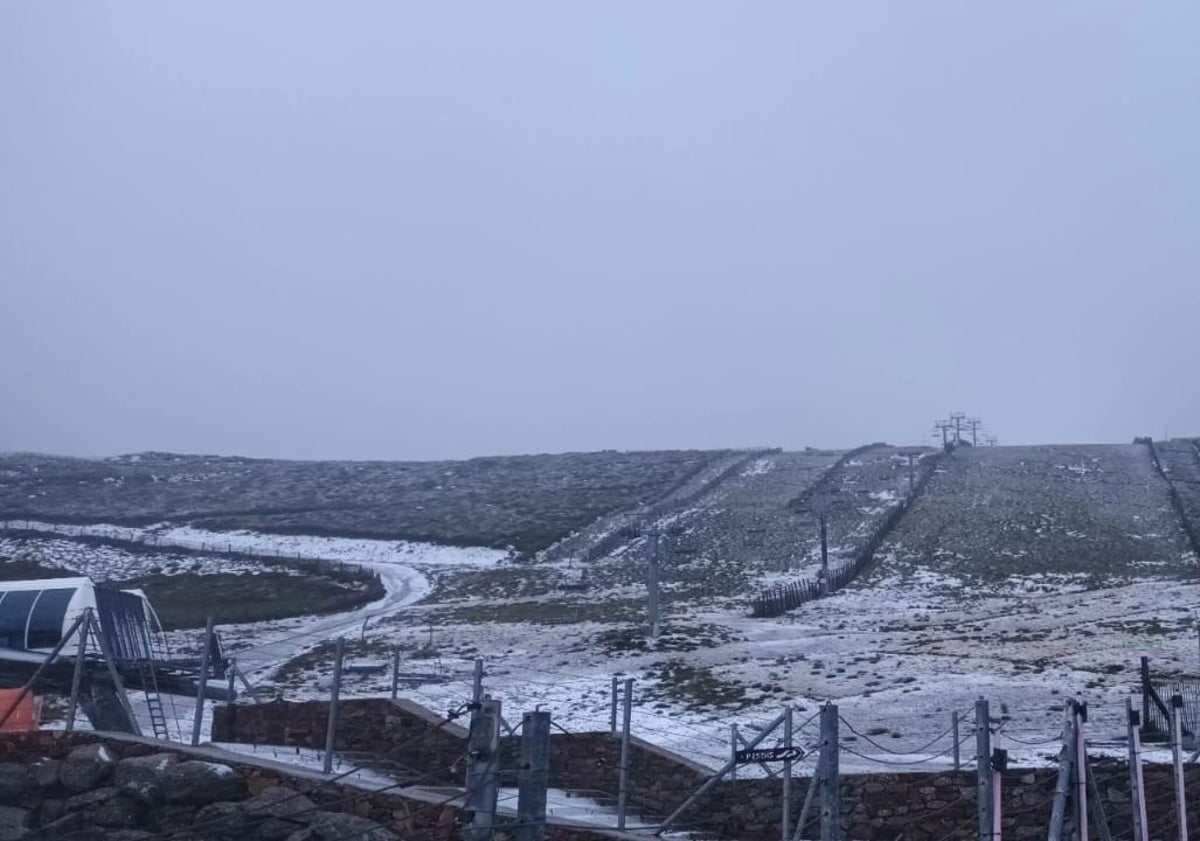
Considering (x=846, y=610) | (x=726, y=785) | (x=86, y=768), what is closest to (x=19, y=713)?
(x=86, y=768)

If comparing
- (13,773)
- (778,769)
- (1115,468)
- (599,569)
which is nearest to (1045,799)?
(778,769)

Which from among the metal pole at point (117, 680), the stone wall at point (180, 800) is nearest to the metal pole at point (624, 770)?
the stone wall at point (180, 800)

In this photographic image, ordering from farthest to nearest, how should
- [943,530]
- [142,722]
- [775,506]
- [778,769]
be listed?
[775,506] < [943,530] < [142,722] < [778,769]

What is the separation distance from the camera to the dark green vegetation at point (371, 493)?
7269 cm

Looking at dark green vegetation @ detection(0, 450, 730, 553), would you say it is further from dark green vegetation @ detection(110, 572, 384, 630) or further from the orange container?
the orange container

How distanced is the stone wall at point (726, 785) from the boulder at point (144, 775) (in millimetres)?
2648

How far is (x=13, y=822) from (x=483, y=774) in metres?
8.12

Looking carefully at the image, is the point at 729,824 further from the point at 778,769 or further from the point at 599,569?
the point at 599,569

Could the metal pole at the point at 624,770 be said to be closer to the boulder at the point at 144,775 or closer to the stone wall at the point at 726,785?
the stone wall at the point at 726,785

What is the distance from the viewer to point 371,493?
87.2 m

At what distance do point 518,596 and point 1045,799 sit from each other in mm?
35932

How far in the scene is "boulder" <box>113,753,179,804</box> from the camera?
15219 mm

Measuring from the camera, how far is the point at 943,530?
61.1 m

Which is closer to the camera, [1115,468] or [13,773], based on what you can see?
[13,773]
